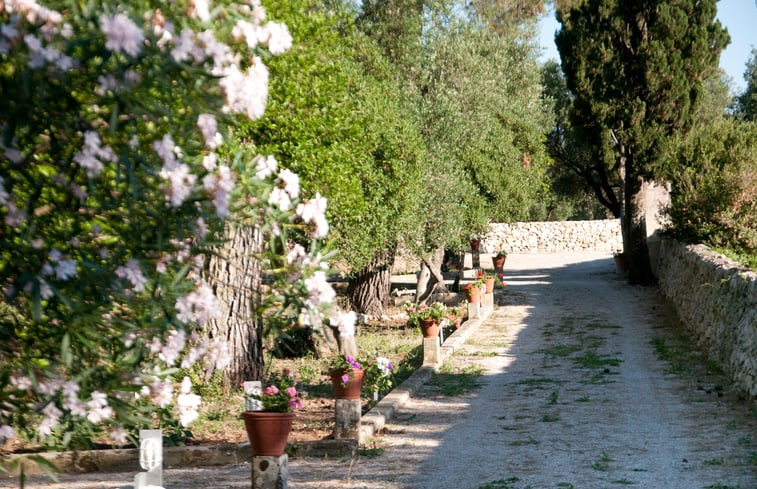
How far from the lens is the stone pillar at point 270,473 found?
764cm

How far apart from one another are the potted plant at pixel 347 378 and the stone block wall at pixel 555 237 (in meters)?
39.9

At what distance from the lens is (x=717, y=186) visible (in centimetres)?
2225

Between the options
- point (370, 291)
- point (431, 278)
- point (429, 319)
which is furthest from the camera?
point (431, 278)

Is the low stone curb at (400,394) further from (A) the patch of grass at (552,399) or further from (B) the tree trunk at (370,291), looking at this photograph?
(B) the tree trunk at (370,291)

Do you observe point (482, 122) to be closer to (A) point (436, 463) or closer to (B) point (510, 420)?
(B) point (510, 420)

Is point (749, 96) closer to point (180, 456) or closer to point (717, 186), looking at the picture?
point (717, 186)

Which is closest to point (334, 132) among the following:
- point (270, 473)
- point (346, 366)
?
point (346, 366)

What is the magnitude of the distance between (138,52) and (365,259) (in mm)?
16114

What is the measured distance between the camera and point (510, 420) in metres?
11.4

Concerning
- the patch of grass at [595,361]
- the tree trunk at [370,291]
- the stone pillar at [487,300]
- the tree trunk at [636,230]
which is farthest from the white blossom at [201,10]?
the tree trunk at [636,230]

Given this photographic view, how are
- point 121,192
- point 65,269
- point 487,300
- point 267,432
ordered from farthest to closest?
point 487,300, point 267,432, point 121,192, point 65,269

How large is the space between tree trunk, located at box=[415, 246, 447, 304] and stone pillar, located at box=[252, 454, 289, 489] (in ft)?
53.9

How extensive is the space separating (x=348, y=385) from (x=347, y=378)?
0.27 ft

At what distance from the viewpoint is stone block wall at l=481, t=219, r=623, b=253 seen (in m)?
51.2
